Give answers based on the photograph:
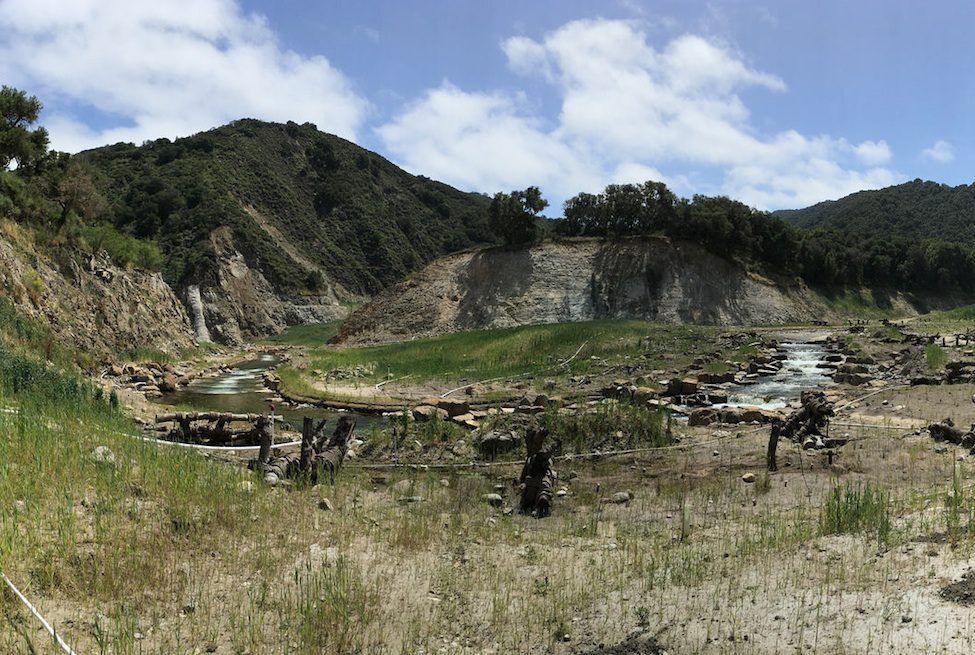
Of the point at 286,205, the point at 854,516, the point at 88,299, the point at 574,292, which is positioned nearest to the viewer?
the point at 854,516

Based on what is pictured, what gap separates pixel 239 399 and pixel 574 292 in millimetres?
35077

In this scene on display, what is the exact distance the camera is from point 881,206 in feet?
430

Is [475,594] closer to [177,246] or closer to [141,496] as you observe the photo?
[141,496]

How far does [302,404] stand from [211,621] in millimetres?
19097

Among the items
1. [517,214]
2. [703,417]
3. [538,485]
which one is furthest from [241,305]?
[538,485]

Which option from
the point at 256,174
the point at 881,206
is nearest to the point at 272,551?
the point at 256,174

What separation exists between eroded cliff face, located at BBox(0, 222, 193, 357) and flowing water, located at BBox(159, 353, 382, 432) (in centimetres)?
370

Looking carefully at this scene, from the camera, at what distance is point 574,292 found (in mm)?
55438

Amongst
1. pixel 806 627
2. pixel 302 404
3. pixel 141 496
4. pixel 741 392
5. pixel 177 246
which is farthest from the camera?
pixel 177 246

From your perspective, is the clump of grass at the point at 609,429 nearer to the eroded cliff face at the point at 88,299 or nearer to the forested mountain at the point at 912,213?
the eroded cliff face at the point at 88,299

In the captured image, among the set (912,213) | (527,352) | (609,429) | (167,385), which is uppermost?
(912,213)

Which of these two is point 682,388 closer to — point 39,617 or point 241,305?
point 39,617

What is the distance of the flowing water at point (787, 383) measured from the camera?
65.9 ft

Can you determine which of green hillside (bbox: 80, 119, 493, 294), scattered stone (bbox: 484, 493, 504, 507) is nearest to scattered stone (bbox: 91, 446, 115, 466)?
scattered stone (bbox: 484, 493, 504, 507)
